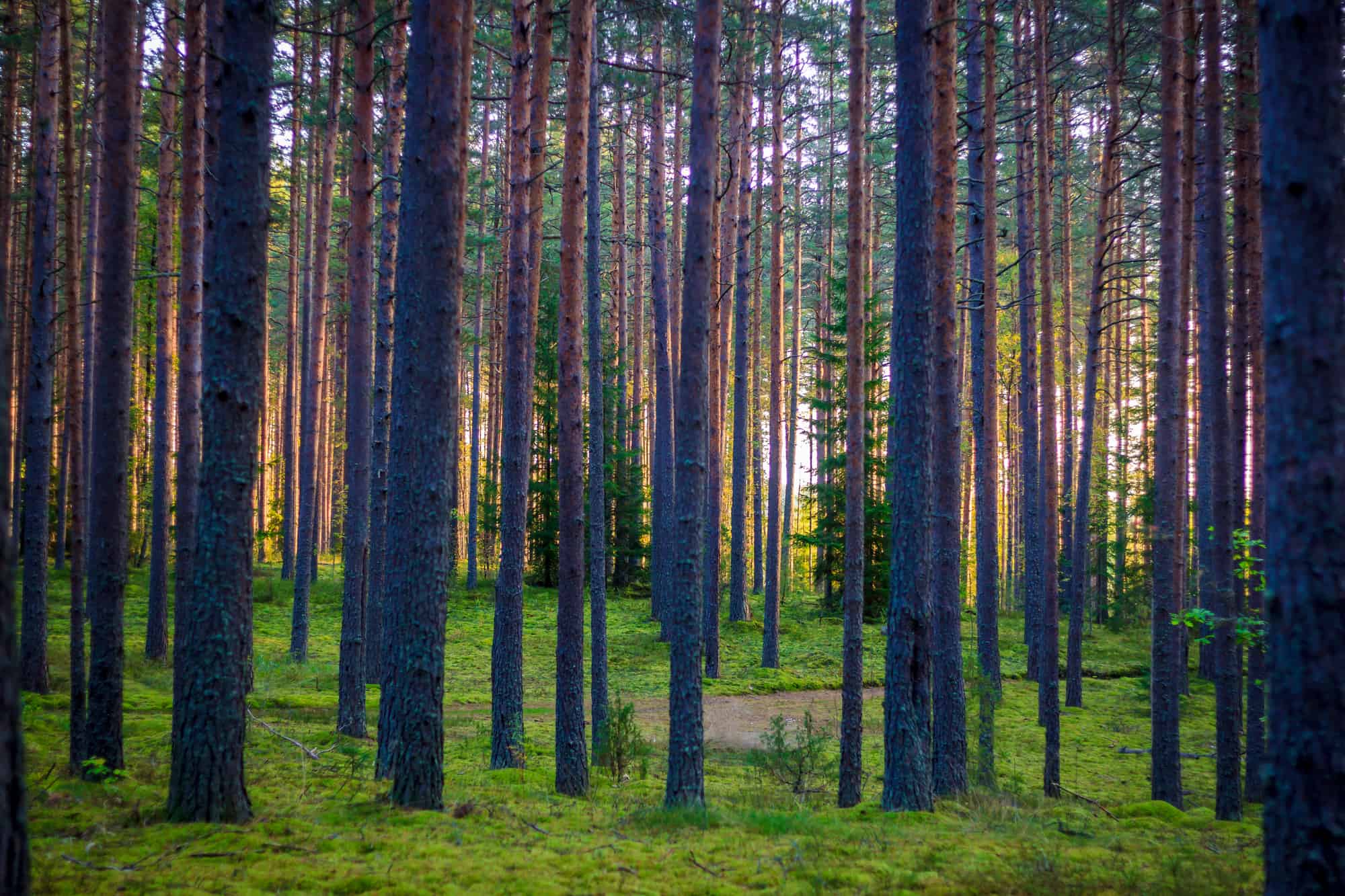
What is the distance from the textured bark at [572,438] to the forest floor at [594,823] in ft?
2.03

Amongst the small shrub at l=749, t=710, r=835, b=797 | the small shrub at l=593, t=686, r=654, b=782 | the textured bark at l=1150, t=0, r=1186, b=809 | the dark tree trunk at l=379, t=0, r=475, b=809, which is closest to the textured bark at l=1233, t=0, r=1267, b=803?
the textured bark at l=1150, t=0, r=1186, b=809

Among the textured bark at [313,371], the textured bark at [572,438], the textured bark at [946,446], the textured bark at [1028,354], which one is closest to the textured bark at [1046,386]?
the textured bark at [1028,354]

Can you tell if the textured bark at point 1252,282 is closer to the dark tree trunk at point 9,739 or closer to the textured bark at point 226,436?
the textured bark at point 226,436

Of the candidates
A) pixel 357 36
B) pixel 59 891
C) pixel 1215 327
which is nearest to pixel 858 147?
pixel 1215 327

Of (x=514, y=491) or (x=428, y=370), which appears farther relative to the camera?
(x=514, y=491)

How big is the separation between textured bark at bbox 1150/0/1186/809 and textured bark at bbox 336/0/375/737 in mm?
10074

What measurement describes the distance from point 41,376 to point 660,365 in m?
13.6

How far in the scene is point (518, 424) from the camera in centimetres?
974

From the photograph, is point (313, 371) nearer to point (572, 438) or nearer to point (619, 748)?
point (572, 438)

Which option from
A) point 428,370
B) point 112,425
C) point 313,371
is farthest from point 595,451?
point 313,371

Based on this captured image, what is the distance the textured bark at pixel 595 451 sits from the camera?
11.0 metres

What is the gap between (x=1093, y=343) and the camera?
13.9 m

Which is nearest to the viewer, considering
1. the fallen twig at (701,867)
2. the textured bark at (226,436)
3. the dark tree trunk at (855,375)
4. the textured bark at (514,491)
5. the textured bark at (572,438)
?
the fallen twig at (701,867)

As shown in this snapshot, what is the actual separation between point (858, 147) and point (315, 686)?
1272 cm
